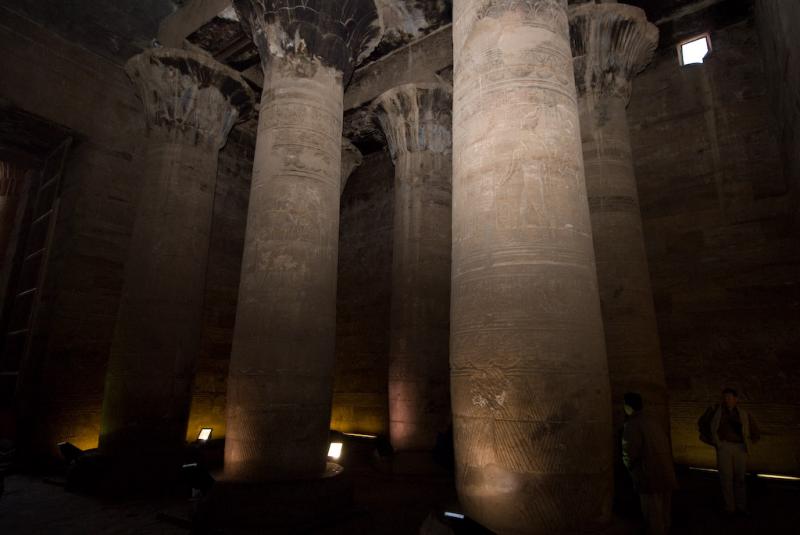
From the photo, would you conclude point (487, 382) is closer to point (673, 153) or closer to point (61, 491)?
point (61, 491)

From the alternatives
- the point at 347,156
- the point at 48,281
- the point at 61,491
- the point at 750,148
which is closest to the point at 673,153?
the point at 750,148

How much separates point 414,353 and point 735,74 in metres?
7.25

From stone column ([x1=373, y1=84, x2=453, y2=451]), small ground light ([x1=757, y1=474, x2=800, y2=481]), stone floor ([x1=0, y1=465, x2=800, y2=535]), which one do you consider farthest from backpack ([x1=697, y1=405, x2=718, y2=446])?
stone column ([x1=373, y1=84, x2=453, y2=451])

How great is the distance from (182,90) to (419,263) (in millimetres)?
5056

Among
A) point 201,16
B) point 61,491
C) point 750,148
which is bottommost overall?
point 61,491

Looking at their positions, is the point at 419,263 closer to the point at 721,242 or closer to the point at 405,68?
the point at 405,68

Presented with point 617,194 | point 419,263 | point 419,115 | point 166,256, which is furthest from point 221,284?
point 617,194

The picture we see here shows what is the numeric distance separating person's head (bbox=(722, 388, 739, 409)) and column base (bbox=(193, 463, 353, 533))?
14.0 ft

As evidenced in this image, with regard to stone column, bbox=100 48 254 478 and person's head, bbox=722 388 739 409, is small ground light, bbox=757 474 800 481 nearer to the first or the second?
person's head, bbox=722 388 739 409

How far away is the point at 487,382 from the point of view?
3.17 metres

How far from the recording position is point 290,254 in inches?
214

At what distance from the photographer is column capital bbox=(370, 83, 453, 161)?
8875 mm

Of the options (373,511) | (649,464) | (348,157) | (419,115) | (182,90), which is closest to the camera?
(649,464)

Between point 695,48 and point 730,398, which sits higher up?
point 695,48
